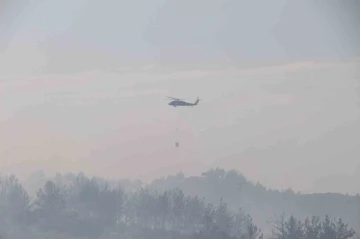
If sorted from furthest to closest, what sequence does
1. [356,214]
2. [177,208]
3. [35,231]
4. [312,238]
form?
[356,214] → [177,208] → [35,231] → [312,238]

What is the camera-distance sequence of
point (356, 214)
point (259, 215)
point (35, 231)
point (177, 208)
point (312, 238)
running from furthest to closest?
point (259, 215) < point (356, 214) < point (177, 208) < point (35, 231) < point (312, 238)

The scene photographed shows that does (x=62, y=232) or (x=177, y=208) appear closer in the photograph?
(x=62, y=232)

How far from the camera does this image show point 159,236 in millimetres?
130250

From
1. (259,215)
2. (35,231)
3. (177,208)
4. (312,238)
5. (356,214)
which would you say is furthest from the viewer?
(259,215)

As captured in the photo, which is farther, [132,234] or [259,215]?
[259,215]

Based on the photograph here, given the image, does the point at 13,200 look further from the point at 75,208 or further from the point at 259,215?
the point at 259,215

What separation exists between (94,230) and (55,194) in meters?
12.2

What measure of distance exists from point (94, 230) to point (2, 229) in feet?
48.2

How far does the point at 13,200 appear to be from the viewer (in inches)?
5891

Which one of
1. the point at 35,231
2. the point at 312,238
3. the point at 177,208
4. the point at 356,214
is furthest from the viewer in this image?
the point at 356,214

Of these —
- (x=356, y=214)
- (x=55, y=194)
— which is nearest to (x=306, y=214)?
(x=356, y=214)

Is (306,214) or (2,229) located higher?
(306,214)

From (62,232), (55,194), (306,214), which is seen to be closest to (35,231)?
(62,232)

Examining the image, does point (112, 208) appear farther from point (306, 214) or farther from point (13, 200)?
point (306, 214)
